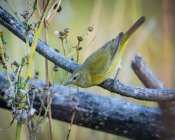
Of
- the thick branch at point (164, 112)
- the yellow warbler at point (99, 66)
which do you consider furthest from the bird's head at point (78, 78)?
the thick branch at point (164, 112)

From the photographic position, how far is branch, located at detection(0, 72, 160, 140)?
1880 millimetres

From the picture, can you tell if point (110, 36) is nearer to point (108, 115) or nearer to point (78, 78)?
point (108, 115)

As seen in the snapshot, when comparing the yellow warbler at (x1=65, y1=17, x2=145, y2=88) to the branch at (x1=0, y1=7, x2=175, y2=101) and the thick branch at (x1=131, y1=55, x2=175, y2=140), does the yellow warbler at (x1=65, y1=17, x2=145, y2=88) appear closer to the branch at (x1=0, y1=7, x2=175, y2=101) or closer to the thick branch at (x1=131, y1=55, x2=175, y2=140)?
the branch at (x1=0, y1=7, x2=175, y2=101)

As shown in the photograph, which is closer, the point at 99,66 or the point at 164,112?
the point at 99,66

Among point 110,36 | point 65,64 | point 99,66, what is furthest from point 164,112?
point 110,36

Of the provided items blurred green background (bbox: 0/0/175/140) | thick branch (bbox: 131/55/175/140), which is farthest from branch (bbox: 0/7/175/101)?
blurred green background (bbox: 0/0/175/140)

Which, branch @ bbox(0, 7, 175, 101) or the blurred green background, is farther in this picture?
the blurred green background

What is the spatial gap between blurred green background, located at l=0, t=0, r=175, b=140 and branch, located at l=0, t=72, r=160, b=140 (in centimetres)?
38

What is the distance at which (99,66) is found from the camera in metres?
1.51

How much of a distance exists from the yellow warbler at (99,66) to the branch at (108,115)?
1.14 ft

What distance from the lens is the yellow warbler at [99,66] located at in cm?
143

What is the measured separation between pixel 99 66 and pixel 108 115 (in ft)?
1.35

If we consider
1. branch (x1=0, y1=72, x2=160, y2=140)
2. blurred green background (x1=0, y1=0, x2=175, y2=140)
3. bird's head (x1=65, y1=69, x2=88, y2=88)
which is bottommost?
branch (x1=0, y1=72, x2=160, y2=140)

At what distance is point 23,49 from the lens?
2246 millimetres
